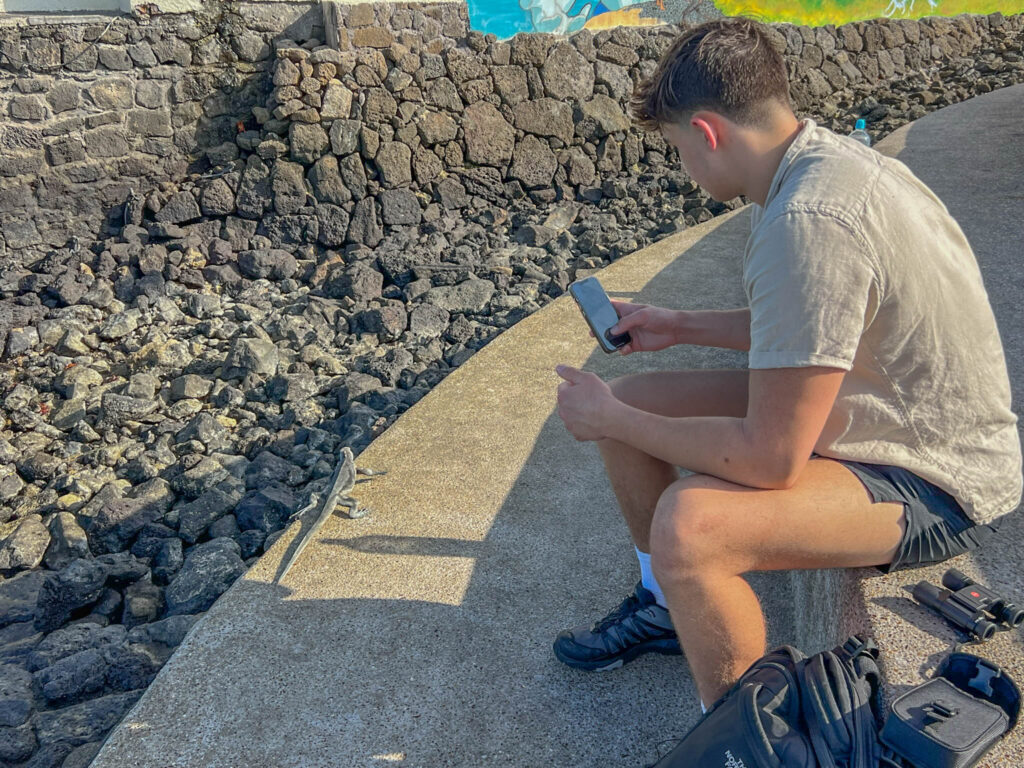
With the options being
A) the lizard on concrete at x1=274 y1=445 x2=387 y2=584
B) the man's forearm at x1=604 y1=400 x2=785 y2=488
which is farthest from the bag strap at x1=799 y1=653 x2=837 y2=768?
the lizard on concrete at x1=274 y1=445 x2=387 y2=584

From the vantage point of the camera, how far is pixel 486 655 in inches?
88.7

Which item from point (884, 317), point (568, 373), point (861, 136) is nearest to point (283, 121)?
point (861, 136)

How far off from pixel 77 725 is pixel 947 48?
1394 centimetres

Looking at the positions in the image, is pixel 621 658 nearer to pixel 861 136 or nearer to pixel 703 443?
pixel 703 443

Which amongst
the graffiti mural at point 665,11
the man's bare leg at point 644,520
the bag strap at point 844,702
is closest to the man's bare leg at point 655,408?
the man's bare leg at point 644,520

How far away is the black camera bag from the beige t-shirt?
457 mm

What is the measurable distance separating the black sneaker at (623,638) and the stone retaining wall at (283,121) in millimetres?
5833

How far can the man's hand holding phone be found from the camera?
2.29 m

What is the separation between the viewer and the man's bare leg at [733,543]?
1624 millimetres

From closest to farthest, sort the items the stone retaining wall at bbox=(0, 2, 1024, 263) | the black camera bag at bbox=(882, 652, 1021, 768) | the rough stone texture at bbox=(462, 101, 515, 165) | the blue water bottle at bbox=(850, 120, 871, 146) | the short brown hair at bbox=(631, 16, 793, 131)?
the black camera bag at bbox=(882, 652, 1021, 768) → the short brown hair at bbox=(631, 16, 793, 131) → the blue water bottle at bbox=(850, 120, 871, 146) → the stone retaining wall at bbox=(0, 2, 1024, 263) → the rough stone texture at bbox=(462, 101, 515, 165)

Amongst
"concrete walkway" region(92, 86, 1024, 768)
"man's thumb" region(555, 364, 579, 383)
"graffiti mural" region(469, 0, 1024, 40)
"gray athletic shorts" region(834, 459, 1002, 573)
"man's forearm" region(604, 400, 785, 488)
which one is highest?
"graffiti mural" region(469, 0, 1024, 40)

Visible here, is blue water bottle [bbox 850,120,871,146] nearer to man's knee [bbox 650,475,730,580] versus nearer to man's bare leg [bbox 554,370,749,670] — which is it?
man's bare leg [bbox 554,370,749,670]

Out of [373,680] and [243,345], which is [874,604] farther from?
[243,345]

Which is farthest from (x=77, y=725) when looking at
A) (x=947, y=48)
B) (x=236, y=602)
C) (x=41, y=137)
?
(x=947, y=48)
